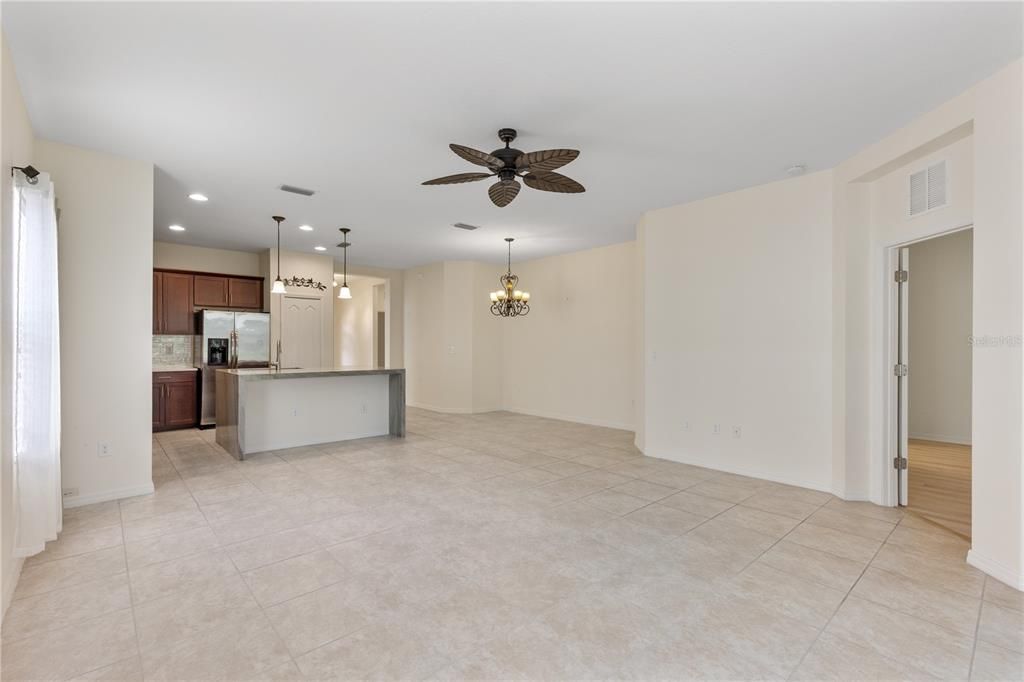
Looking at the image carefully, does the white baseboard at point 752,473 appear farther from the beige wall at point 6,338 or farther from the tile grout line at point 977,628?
the beige wall at point 6,338

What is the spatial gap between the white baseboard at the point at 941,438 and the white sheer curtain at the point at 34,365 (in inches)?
336

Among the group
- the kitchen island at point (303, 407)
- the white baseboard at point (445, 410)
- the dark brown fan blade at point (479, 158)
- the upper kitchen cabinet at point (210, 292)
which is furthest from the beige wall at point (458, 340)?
the dark brown fan blade at point (479, 158)

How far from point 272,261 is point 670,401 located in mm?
6386

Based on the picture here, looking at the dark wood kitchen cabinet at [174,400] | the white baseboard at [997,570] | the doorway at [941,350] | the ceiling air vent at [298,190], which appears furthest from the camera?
the dark wood kitchen cabinet at [174,400]

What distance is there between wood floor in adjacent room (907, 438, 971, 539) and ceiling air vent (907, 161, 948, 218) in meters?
2.28

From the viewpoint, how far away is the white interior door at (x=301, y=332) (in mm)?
7879

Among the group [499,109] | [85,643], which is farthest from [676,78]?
[85,643]

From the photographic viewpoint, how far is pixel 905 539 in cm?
318

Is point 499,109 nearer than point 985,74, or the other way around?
point 985,74

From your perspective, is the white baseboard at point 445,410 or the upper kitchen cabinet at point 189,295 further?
the white baseboard at point 445,410

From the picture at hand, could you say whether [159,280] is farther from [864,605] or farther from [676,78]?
[864,605]

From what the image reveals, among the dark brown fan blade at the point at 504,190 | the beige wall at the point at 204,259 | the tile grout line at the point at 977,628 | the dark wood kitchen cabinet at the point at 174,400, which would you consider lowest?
the tile grout line at the point at 977,628

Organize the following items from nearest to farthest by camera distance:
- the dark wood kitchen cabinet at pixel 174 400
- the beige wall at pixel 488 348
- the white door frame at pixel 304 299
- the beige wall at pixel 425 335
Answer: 1. the dark wood kitchen cabinet at pixel 174 400
2. the white door frame at pixel 304 299
3. the beige wall at pixel 488 348
4. the beige wall at pixel 425 335

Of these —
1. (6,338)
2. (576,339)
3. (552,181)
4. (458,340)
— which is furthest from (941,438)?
(6,338)
